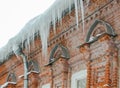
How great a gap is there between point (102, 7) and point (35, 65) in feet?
10.8

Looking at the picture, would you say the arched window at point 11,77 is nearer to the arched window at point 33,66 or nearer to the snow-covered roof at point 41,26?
the snow-covered roof at point 41,26

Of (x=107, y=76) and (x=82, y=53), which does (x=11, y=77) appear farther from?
(x=107, y=76)

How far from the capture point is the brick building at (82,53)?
21.6 feet

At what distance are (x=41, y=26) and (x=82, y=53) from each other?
2116 mm

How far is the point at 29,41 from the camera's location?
10.2m

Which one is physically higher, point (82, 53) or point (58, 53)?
point (58, 53)

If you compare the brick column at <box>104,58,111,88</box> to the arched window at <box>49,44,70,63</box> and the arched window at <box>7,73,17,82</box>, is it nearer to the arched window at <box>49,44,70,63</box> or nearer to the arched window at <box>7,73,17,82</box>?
the arched window at <box>49,44,70,63</box>

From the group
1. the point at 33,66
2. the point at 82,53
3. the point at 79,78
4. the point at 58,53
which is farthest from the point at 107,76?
the point at 33,66

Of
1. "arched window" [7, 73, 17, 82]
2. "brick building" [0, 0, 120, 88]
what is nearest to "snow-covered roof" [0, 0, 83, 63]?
"brick building" [0, 0, 120, 88]

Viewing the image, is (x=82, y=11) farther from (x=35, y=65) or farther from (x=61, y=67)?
(x=35, y=65)

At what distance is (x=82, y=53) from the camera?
735cm

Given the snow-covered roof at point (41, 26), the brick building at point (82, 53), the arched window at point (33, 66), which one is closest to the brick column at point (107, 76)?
the brick building at point (82, 53)

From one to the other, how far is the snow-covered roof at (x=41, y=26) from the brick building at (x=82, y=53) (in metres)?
0.15

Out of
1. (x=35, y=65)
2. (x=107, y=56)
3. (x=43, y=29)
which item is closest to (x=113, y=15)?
(x=107, y=56)
